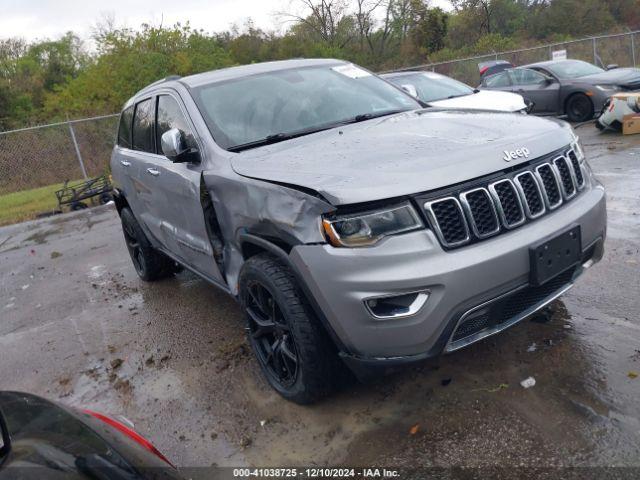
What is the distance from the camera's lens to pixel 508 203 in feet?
9.22

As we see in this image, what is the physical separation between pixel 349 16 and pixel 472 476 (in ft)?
144

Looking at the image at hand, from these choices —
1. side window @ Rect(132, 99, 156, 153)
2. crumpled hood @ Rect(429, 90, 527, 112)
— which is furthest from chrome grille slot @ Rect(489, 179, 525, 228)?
crumpled hood @ Rect(429, 90, 527, 112)

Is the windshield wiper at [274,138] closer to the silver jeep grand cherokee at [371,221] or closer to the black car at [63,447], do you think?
the silver jeep grand cherokee at [371,221]

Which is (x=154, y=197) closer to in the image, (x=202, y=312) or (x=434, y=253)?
(x=202, y=312)

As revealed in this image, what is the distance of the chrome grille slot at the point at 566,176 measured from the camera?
313 centimetres

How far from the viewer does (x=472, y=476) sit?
8.25ft

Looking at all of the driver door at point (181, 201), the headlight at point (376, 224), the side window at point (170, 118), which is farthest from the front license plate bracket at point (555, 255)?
the side window at point (170, 118)

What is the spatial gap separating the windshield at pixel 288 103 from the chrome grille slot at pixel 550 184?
1.36 metres

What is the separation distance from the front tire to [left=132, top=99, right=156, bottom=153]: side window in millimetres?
2024

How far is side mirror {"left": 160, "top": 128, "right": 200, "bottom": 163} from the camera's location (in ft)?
11.9

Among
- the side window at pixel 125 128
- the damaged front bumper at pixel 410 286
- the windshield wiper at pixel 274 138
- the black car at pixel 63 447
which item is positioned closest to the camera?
the black car at pixel 63 447

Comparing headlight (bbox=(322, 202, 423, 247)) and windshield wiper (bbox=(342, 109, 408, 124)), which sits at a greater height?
windshield wiper (bbox=(342, 109, 408, 124))

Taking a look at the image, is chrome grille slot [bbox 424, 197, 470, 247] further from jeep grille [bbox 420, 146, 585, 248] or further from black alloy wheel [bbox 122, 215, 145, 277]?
black alloy wheel [bbox 122, 215, 145, 277]

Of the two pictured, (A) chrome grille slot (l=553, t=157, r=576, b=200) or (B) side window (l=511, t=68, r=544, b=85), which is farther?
(B) side window (l=511, t=68, r=544, b=85)
